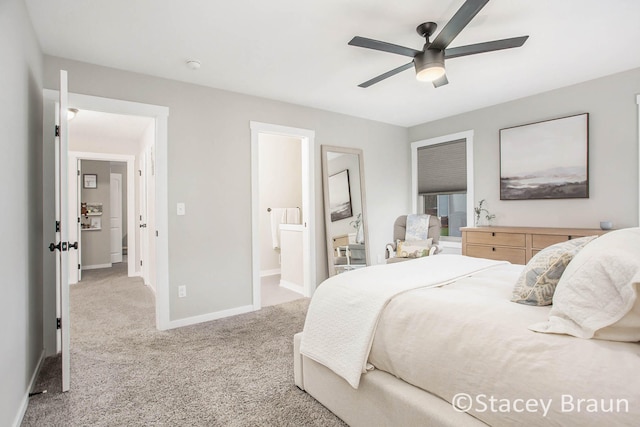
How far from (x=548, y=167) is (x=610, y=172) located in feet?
1.83

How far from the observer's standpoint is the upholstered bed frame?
4.06 ft

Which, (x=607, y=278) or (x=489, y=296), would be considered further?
(x=489, y=296)

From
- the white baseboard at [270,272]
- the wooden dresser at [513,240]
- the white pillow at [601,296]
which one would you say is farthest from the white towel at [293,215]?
the white pillow at [601,296]

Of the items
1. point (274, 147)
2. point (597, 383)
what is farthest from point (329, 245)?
point (597, 383)

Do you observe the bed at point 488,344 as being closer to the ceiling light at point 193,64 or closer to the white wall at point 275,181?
the ceiling light at point 193,64

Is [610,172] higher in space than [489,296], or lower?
higher

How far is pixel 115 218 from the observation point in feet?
23.8

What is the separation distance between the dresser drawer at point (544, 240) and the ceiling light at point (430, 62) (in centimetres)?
217

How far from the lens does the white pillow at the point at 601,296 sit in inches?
39.3

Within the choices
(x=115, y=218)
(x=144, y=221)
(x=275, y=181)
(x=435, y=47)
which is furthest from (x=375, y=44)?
(x=115, y=218)

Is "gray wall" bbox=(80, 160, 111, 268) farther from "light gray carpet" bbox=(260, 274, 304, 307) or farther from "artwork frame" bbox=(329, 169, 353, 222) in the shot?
"artwork frame" bbox=(329, 169, 353, 222)

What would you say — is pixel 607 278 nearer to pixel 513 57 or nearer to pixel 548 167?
pixel 513 57

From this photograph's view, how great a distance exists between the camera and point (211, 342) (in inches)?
111

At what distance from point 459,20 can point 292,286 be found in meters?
3.77
